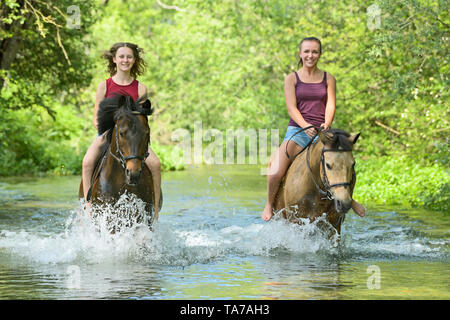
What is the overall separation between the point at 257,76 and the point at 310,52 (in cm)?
2629

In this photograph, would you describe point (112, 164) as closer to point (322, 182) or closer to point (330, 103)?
point (322, 182)

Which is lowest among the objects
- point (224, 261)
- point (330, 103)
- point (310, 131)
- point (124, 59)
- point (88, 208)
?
point (224, 261)

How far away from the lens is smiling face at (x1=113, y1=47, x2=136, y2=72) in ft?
33.6

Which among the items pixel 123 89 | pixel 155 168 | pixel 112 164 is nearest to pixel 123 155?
pixel 112 164

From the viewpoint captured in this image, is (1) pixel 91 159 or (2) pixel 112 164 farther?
(1) pixel 91 159

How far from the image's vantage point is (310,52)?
10531 mm

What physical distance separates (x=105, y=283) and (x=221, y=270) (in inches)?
63.9

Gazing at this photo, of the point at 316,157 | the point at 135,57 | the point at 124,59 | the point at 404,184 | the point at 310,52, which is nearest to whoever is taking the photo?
the point at 316,157

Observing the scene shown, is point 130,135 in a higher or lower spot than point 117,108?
lower

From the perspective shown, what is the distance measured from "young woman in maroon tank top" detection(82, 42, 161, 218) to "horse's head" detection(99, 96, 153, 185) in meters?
0.51

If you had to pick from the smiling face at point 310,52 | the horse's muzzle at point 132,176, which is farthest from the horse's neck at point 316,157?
the horse's muzzle at point 132,176

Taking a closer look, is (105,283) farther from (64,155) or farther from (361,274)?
(64,155)
